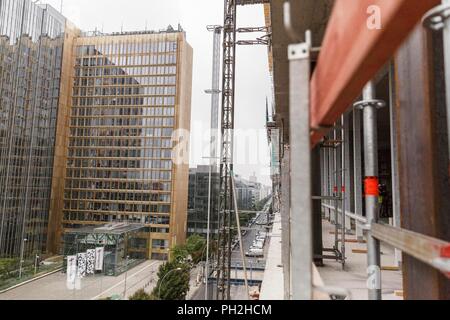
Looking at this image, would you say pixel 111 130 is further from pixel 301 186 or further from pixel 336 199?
pixel 301 186

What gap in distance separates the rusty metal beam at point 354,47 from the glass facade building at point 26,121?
23.3 meters

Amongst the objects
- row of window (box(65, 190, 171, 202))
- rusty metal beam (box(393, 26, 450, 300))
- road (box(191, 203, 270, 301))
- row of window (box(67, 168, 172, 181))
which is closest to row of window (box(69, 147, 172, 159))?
row of window (box(67, 168, 172, 181))

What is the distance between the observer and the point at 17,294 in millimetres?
15984

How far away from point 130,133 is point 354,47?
98.9ft

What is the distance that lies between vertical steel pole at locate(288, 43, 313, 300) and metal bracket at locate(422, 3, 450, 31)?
0.56 m

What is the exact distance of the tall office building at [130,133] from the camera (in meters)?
27.8

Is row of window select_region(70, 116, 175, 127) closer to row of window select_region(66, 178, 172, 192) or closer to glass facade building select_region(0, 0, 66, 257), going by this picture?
glass facade building select_region(0, 0, 66, 257)

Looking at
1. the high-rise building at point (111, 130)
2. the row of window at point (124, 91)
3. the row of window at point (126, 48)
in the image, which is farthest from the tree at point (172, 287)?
the row of window at point (126, 48)

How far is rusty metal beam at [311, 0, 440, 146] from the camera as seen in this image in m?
0.55

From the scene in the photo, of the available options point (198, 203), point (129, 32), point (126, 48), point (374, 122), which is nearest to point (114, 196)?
point (198, 203)

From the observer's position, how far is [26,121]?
70.2ft

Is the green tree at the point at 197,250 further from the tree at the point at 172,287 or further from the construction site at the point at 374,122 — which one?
the construction site at the point at 374,122
